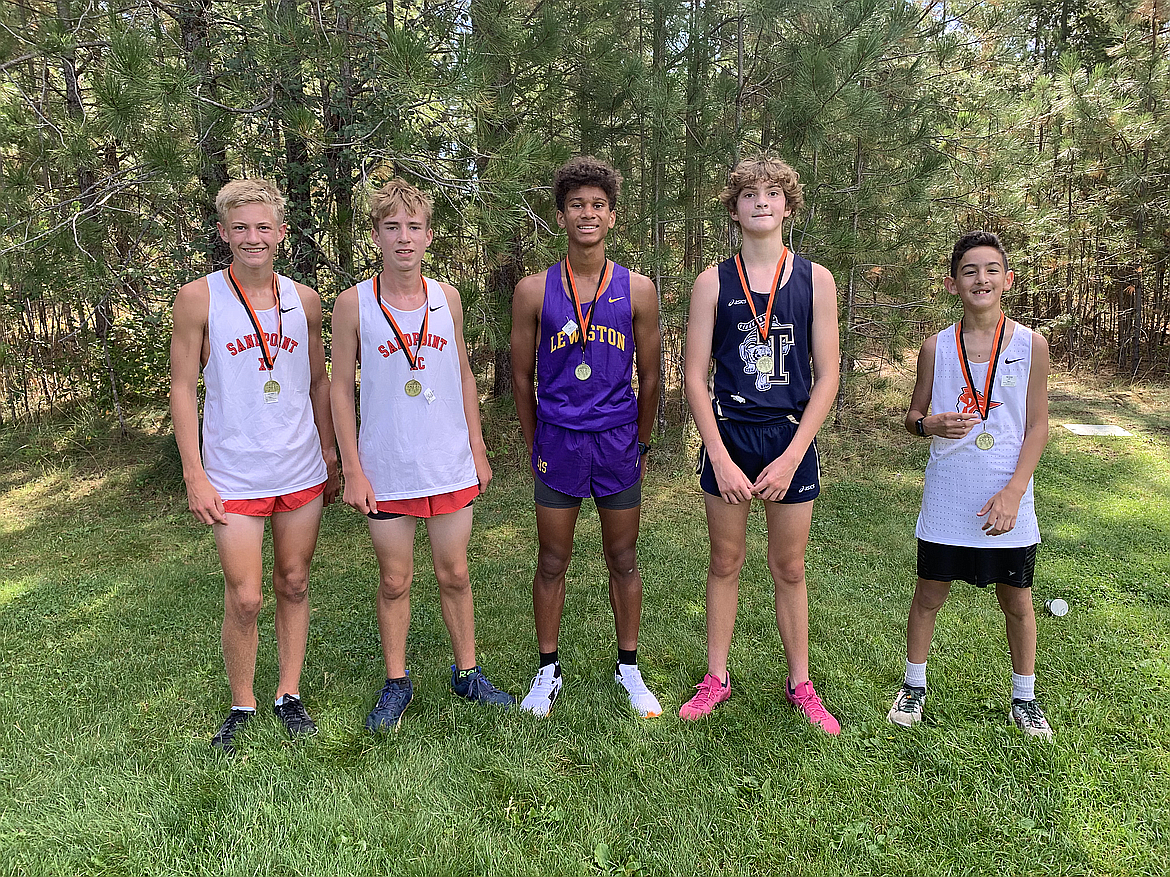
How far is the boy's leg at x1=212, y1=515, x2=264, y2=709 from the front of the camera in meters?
2.27

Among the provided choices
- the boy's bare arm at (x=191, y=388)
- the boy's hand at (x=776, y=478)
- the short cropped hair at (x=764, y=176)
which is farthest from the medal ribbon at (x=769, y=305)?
the boy's bare arm at (x=191, y=388)

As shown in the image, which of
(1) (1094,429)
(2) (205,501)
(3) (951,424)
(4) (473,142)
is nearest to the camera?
(2) (205,501)

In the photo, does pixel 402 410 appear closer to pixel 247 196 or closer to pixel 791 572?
pixel 247 196

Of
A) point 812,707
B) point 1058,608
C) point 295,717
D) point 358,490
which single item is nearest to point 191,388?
point 358,490

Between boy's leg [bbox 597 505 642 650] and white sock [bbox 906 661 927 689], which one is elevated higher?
boy's leg [bbox 597 505 642 650]

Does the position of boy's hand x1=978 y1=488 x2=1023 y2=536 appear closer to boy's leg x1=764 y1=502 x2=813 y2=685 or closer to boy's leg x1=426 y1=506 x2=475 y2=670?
boy's leg x1=764 y1=502 x2=813 y2=685

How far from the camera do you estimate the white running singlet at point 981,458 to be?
2312 mm

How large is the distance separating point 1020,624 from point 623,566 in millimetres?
1336

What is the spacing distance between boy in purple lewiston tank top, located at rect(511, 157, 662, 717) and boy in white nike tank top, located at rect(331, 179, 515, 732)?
28 centimetres

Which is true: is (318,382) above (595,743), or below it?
above

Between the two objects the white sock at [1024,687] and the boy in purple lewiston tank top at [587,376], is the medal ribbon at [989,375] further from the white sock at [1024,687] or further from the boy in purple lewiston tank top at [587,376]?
the boy in purple lewiston tank top at [587,376]

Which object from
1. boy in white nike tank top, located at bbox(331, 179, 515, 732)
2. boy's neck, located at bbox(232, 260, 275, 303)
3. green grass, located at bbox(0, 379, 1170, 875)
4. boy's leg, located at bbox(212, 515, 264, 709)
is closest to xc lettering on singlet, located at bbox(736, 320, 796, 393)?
boy in white nike tank top, located at bbox(331, 179, 515, 732)

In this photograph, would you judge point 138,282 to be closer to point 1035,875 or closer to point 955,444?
point 955,444

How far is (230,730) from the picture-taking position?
7.86ft
